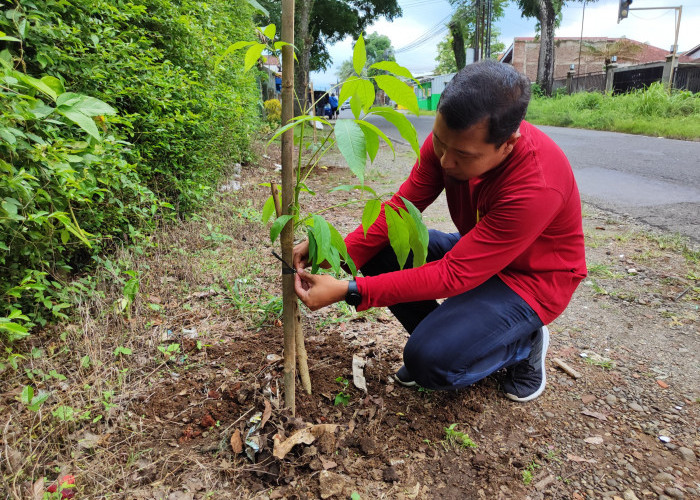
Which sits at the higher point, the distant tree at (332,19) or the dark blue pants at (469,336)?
the distant tree at (332,19)

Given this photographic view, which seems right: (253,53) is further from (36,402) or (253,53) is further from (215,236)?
(215,236)

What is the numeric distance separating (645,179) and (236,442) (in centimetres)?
636

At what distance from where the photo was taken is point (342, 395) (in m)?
1.78

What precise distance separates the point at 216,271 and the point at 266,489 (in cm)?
164

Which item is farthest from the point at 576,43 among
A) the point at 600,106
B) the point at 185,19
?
the point at 185,19

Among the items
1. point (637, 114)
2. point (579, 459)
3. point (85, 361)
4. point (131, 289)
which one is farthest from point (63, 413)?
point (637, 114)

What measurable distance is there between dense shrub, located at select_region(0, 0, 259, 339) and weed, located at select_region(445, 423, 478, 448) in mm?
1462

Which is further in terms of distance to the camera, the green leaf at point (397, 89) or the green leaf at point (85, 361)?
the green leaf at point (85, 361)

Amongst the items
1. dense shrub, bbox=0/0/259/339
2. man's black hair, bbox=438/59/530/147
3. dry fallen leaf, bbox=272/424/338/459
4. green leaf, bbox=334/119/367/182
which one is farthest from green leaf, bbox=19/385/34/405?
man's black hair, bbox=438/59/530/147

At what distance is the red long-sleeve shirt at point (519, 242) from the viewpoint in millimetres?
1492

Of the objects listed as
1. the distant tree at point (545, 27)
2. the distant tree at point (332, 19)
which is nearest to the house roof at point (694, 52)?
the distant tree at point (545, 27)

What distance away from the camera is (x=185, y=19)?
3.17 metres

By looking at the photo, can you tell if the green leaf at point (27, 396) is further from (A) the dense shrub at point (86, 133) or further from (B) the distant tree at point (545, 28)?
(B) the distant tree at point (545, 28)

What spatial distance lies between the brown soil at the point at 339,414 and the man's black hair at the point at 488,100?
112cm
